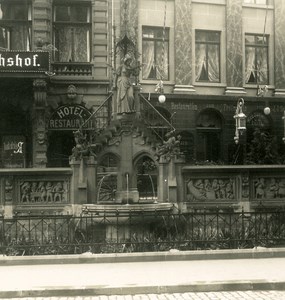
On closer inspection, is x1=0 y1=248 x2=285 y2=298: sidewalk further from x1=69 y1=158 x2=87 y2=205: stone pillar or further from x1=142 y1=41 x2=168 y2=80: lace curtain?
x1=142 y1=41 x2=168 y2=80: lace curtain

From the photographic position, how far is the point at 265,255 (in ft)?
42.2

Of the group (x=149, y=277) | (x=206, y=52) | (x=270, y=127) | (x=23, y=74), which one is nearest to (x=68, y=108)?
(x=23, y=74)

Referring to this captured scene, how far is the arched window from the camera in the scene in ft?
100

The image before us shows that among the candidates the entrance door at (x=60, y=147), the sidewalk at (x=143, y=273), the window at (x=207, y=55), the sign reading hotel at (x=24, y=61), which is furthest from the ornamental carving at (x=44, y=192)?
the window at (x=207, y=55)

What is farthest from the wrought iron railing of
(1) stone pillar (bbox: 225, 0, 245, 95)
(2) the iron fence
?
(2) the iron fence

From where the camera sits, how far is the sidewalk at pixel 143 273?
9984 mm

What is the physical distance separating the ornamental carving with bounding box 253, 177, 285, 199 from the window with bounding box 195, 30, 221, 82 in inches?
565

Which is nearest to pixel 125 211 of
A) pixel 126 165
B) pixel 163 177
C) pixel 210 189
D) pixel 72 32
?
pixel 126 165

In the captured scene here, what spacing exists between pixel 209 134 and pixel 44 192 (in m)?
15.8

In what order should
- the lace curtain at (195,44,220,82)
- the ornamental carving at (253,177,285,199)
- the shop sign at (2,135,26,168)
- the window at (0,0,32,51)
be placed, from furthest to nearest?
the lace curtain at (195,44,220,82)
the window at (0,0,32,51)
the shop sign at (2,135,26,168)
the ornamental carving at (253,177,285,199)

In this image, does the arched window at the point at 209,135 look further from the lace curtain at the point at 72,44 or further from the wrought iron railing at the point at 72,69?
the lace curtain at the point at 72,44

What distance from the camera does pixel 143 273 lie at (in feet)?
36.6

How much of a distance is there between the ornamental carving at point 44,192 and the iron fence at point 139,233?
4.77ft

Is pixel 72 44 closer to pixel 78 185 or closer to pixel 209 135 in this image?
pixel 209 135
